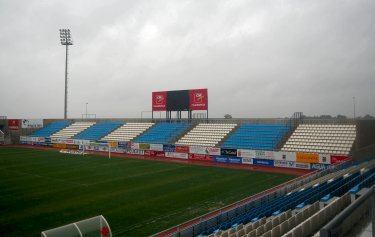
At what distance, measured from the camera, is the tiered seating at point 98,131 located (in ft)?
191

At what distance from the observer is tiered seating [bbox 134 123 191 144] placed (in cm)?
4884

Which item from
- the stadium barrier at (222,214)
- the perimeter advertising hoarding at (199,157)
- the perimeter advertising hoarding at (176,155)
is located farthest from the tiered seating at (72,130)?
the stadium barrier at (222,214)

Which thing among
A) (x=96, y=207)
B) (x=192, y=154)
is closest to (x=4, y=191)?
(x=96, y=207)

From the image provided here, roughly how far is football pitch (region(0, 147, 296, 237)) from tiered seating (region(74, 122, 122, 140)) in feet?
70.9

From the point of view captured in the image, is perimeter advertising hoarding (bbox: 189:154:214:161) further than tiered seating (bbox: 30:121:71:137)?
No

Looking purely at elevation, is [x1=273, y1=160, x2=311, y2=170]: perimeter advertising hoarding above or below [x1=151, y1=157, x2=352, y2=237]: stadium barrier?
above

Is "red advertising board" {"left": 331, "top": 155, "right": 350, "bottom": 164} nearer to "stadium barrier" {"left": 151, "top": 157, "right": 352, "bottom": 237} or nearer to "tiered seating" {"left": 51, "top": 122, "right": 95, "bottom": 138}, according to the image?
"stadium barrier" {"left": 151, "top": 157, "right": 352, "bottom": 237}

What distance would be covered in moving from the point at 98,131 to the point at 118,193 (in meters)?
40.1

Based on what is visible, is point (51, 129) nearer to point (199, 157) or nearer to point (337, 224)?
point (199, 157)

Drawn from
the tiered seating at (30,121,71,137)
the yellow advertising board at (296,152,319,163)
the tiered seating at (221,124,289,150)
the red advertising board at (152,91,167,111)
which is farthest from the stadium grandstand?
the red advertising board at (152,91,167,111)

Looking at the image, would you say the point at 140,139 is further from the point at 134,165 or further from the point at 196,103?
the point at 134,165

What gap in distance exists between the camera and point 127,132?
55625mm

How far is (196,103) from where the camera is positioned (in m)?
49.5

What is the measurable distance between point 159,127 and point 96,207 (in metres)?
35.5
